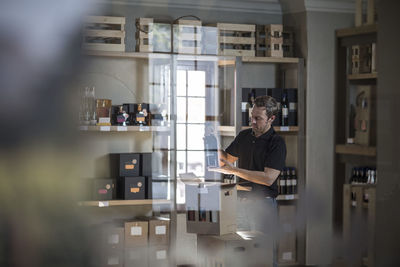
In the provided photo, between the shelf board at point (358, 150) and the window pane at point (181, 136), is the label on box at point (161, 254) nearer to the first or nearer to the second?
the window pane at point (181, 136)

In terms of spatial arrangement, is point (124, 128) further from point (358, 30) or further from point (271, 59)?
point (358, 30)

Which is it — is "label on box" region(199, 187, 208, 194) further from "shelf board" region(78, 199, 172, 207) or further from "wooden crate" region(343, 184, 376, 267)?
"wooden crate" region(343, 184, 376, 267)

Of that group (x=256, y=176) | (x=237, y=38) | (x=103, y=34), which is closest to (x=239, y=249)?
(x=256, y=176)

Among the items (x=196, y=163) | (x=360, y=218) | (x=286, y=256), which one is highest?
(x=196, y=163)

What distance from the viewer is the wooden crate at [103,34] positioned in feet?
4.82

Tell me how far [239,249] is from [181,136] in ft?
1.49

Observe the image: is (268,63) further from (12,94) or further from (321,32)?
(12,94)

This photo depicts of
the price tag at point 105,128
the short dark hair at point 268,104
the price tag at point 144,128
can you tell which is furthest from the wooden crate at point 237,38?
the price tag at point 105,128

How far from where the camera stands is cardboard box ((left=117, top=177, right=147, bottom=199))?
1536 mm

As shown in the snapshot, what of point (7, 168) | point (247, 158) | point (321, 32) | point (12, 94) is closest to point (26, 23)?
point (12, 94)

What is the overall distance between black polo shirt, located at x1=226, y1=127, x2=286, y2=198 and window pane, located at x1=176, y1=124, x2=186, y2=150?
15cm

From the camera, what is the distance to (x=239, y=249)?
186 cm

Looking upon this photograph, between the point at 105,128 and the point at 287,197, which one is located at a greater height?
the point at 105,128

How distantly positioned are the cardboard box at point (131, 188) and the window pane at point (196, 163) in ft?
0.56
